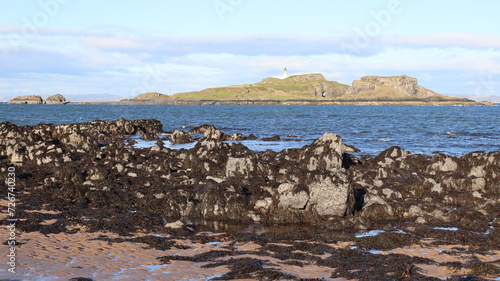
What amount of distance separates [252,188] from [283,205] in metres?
3.15

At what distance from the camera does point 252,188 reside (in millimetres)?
21266

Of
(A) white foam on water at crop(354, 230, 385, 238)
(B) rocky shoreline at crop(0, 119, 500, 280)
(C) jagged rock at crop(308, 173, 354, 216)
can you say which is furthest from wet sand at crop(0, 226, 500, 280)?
(C) jagged rock at crop(308, 173, 354, 216)

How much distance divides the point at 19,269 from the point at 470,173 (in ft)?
66.7

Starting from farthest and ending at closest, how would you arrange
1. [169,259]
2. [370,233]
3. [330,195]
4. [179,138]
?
[179,138]
[330,195]
[370,233]
[169,259]

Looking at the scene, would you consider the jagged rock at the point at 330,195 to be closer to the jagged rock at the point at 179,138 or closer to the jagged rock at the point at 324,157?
the jagged rock at the point at 324,157

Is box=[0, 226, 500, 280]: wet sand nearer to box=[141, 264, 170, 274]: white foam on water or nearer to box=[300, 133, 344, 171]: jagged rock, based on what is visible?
box=[141, 264, 170, 274]: white foam on water

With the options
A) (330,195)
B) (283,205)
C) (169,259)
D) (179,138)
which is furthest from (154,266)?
(179,138)

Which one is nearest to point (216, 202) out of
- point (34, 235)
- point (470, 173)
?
point (34, 235)

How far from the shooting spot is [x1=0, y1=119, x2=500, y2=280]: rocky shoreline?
13398mm

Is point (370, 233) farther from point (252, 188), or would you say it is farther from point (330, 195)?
point (252, 188)

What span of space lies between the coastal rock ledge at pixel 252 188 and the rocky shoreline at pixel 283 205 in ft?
0.17

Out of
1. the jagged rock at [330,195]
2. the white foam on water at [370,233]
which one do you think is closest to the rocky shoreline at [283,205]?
the jagged rock at [330,195]

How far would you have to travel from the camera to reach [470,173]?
2377 cm

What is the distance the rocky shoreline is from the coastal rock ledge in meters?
0.05
